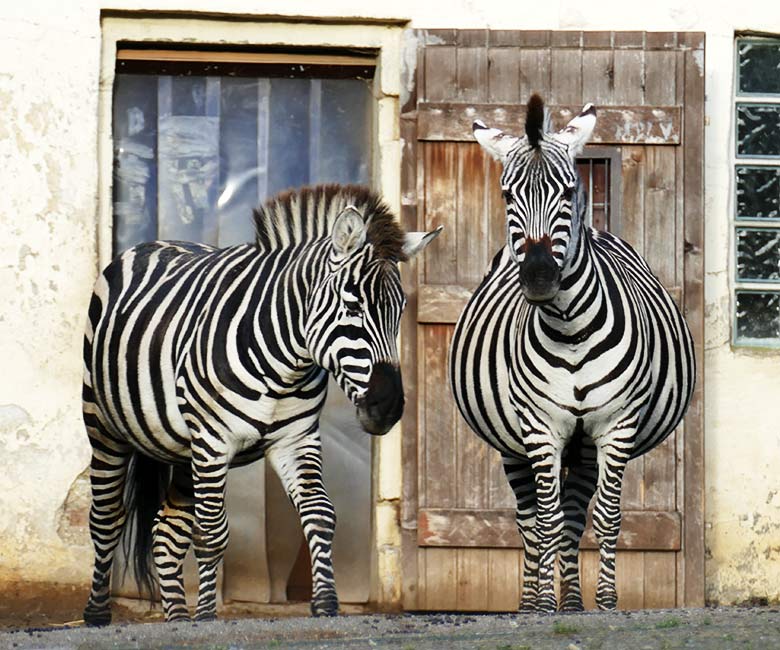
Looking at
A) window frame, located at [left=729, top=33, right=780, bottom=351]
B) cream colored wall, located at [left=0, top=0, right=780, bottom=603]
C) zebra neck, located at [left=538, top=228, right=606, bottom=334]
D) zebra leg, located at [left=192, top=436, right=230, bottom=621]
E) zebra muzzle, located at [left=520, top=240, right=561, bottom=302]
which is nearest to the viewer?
zebra muzzle, located at [left=520, top=240, right=561, bottom=302]

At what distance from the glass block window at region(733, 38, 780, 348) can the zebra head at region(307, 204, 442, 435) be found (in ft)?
9.62

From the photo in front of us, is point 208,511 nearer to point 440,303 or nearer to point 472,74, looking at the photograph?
point 440,303

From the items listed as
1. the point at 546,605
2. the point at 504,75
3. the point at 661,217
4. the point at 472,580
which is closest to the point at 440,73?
the point at 504,75

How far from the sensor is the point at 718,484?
895cm

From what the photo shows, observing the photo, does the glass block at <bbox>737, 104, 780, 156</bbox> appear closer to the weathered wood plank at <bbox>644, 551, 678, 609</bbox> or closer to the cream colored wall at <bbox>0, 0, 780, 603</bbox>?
the cream colored wall at <bbox>0, 0, 780, 603</bbox>

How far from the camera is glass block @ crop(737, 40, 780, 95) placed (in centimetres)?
909

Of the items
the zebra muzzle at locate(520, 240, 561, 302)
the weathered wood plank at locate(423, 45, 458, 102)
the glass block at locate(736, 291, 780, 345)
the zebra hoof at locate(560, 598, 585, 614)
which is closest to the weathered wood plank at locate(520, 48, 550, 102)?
the weathered wood plank at locate(423, 45, 458, 102)

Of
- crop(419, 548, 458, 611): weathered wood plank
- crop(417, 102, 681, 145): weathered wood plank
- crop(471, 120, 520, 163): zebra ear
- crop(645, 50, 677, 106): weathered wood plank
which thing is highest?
crop(645, 50, 677, 106): weathered wood plank

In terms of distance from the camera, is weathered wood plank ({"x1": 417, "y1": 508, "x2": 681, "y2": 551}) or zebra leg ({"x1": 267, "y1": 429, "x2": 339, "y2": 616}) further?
weathered wood plank ({"x1": 417, "y1": 508, "x2": 681, "y2": 551})

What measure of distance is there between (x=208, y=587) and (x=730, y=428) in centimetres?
319

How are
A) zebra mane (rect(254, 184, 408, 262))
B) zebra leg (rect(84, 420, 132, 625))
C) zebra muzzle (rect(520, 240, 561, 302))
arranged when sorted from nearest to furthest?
zebra muzzle (rect(520, 240, 561, 302)) < zebra mane (rect(254, 184, 408, 262)) < zebra leg (rect(84, 420, 132, 625))

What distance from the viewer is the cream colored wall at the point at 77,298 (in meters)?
8.66

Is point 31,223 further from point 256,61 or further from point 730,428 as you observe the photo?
point 730,428

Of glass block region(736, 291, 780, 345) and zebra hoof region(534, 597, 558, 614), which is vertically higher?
glass block region(736, 291, 780, 345)
